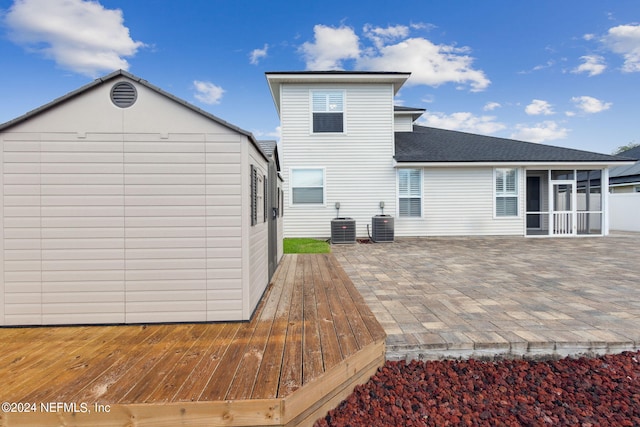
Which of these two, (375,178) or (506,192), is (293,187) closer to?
(375,178)

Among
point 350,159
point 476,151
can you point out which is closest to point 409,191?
point 350,159

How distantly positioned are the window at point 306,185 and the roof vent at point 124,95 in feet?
24.8

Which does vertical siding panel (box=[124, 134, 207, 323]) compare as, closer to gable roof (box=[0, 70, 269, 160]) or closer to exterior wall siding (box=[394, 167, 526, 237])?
gable roof (box=[0, 70, 269, 160])

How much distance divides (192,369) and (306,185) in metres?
8.63

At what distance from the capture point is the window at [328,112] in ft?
33.6

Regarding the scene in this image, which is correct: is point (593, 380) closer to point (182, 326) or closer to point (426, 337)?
point (426, 337)

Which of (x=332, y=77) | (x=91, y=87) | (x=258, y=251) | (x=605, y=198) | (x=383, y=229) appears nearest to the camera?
(x=91, y=87)

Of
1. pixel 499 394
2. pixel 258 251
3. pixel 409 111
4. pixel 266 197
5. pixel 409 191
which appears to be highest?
pixel 409 111

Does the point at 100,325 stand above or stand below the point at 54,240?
below

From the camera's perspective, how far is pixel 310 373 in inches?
73.7

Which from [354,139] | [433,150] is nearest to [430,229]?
[433,150]

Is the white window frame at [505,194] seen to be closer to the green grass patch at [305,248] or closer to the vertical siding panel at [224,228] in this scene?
the green grass patch at [305,248]

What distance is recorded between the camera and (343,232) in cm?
939

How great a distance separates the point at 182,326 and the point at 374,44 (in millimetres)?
15918
